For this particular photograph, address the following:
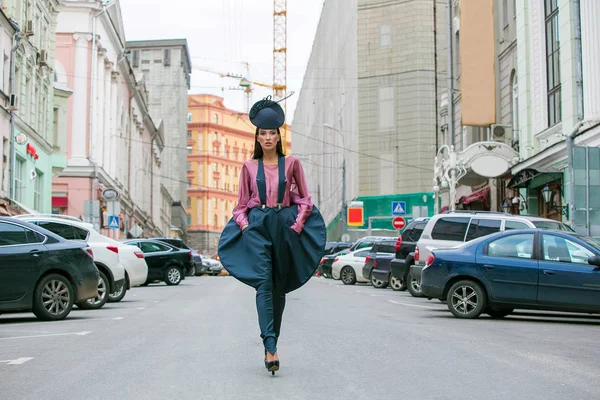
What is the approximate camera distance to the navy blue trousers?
7.45 m

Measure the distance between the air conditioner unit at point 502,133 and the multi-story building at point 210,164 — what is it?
126252mm

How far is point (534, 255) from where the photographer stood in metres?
14.4

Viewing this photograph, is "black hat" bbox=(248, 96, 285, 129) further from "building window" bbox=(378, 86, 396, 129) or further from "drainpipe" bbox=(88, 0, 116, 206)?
"building window" bbox=(378, 86, 396, 129)

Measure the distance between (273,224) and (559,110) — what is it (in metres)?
22.6

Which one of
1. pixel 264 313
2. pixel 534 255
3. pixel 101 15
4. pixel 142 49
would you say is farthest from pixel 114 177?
pixel 142 49

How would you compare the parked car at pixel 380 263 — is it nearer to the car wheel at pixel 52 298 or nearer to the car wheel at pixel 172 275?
the car wheel at pixel 172 275

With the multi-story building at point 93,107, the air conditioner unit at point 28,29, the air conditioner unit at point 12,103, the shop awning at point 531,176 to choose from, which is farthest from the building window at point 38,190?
the shop awning at point 531,176

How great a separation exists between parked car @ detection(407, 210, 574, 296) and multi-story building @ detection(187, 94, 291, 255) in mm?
140616

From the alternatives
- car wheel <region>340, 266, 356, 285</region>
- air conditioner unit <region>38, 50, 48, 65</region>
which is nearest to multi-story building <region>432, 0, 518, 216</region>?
car wheel <region>340, 266, 356, 285</region>

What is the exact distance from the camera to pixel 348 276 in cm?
3394

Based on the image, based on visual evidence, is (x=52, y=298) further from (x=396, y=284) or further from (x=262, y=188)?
(x=396, y=284)

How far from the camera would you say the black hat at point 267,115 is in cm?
760

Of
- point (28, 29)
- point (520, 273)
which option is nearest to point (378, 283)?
point (520, 273)

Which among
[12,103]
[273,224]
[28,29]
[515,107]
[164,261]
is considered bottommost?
[164,261]
